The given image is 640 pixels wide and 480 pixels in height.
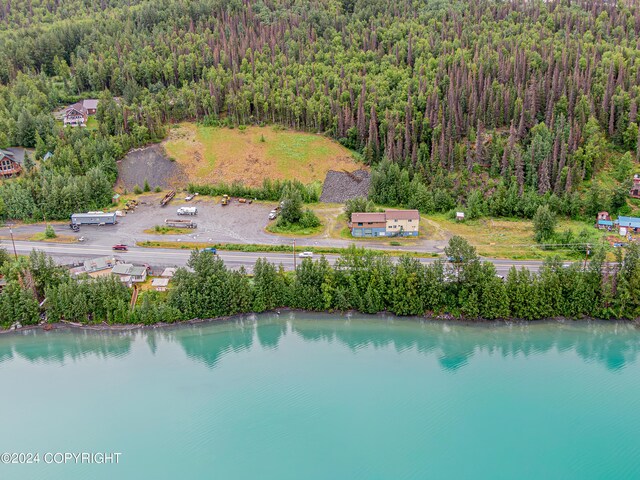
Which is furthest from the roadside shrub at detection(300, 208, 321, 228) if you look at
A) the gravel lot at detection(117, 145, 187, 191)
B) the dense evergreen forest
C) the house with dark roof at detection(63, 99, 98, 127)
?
the house with dark roof at detection(63, 99, 98, 127)

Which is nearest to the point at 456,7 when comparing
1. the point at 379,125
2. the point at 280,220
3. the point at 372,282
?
the point at 379,125

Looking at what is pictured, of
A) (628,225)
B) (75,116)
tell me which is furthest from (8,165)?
(628,225)

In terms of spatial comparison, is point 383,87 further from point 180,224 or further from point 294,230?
point 180,224

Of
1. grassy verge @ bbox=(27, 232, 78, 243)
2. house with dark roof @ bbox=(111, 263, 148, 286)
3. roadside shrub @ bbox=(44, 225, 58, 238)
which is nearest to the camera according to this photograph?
house with dark roof @ bbox=(111, 263, 148, 286)

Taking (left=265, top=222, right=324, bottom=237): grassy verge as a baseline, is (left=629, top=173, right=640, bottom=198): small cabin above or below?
above

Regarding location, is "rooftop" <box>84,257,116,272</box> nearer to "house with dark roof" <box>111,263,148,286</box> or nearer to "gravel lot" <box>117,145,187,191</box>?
"house with dark roof" <box>111,263,148,286</box>

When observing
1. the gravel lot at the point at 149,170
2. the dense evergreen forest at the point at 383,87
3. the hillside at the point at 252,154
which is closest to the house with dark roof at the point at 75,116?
the dense evergreen forest at the point at 383,87

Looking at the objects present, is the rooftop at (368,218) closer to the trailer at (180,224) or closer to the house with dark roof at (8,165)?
the trailer at (180,224)

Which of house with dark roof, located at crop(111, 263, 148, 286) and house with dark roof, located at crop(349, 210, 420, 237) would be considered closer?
house with dark roof, located at crop(111, 263, 148, 286)
